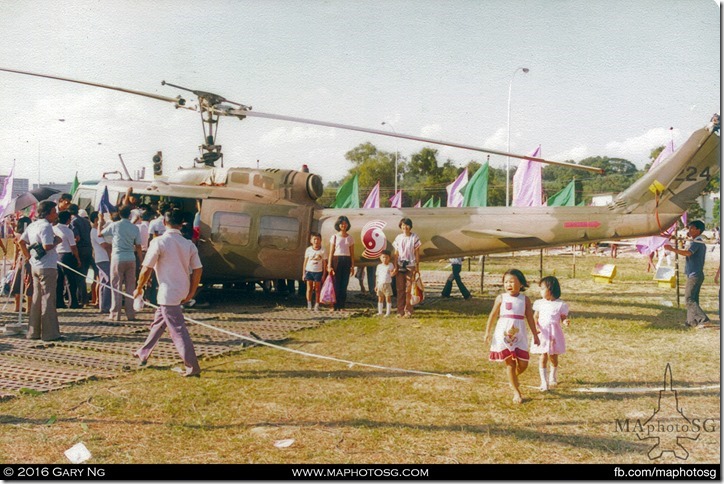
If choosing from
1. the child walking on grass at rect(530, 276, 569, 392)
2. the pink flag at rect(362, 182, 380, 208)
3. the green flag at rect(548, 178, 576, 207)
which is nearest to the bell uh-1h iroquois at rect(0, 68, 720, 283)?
the child walking on grass at rect(530, 276, 569, 392)

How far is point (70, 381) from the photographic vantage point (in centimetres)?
618

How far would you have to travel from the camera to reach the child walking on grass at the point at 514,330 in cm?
560

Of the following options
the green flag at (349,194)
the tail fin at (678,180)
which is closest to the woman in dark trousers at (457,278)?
the tail fin at (678,180)

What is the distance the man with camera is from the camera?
25.3 ft

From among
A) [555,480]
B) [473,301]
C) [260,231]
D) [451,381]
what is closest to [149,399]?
[451,381]

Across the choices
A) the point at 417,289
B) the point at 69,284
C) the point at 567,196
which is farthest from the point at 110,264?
the point at 567,196

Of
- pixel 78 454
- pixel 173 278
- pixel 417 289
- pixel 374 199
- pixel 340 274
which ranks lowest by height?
pixel 78 454

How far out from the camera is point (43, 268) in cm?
774

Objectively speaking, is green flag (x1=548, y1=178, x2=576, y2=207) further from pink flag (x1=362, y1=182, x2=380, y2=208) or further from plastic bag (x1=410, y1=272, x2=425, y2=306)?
plastic bag (x1=410, y1=272, x2=425, y2=306)

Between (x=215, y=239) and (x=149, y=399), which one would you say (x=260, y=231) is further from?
(x=149, y=399)

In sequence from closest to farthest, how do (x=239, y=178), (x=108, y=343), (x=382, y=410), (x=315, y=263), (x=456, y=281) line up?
(x=382, y=410)
(x=108, y=343)
(x=315, y=263)
(x=239, y=178)
(x=456, y=281)

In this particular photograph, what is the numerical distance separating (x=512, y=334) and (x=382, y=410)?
5.01ft

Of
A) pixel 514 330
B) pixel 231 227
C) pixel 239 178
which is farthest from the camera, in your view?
pixel 239 178

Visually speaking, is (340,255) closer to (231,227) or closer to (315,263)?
(315,263)
